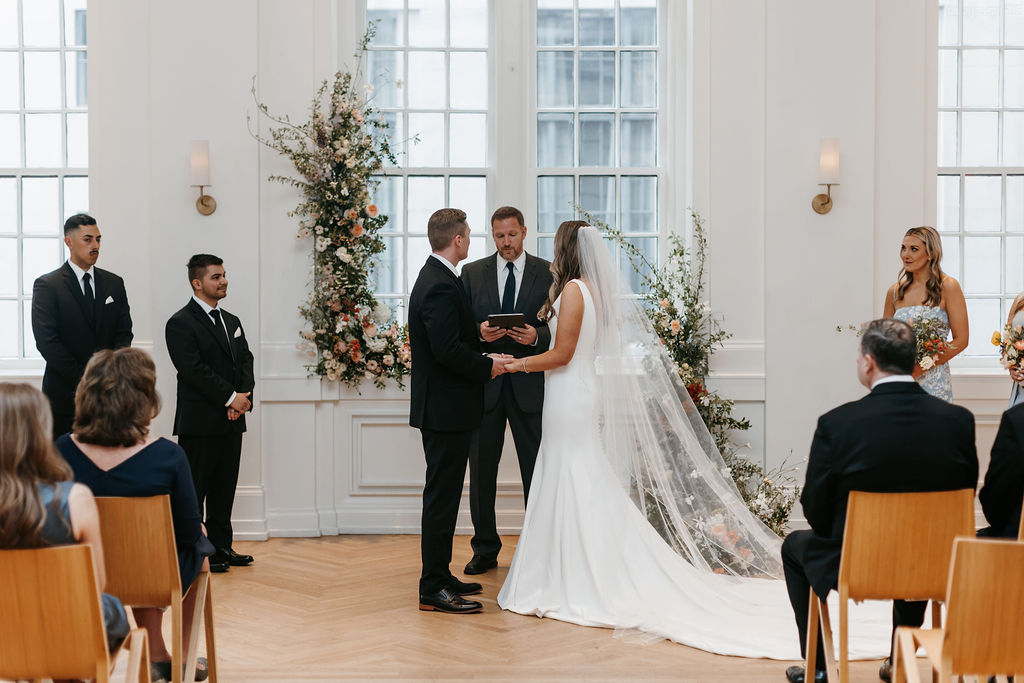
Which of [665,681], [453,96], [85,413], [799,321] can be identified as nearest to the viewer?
[85,413]

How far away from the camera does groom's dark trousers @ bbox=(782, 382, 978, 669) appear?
2.95 metres

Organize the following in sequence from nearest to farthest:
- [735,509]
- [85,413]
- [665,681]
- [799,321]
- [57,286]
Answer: [85,413] → [665,681] → [735,509] → [57,286] → [799,321]

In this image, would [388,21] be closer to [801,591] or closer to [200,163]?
[200,163]

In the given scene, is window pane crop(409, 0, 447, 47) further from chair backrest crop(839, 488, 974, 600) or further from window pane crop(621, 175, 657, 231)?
chair backrest crop(839, 488, 974, 600)

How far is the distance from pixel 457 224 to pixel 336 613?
2.06 meters

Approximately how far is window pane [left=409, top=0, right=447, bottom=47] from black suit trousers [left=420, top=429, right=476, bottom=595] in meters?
3.37

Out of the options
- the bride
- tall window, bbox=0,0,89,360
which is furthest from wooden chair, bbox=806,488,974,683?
tall window, bbox=0,0,89,360

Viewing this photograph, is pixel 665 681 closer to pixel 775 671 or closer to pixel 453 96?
pixel 775 671

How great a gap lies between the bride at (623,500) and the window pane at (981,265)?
10.6 feet

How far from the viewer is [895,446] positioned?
9.67ft

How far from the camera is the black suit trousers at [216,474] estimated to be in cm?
550

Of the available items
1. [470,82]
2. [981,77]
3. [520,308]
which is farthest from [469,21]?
[981,77]

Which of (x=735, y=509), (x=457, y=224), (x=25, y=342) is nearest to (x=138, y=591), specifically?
(x=457, y=224)

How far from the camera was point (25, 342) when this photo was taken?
6738mm
